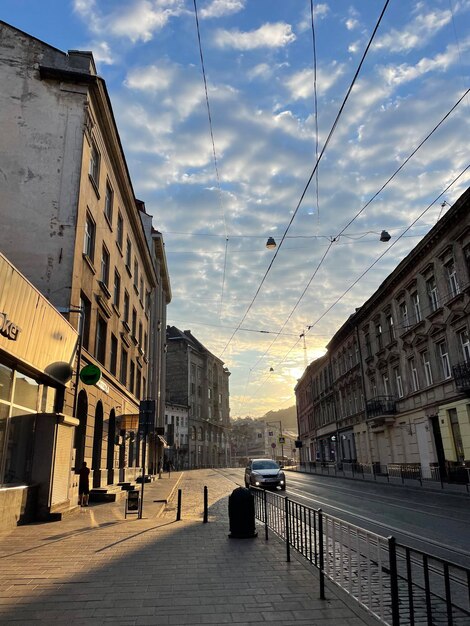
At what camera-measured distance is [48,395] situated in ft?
45.1

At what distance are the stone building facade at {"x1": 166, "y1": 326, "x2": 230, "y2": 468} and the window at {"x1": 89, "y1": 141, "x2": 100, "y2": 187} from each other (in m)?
59.6

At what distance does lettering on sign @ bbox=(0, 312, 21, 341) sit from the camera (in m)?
10.3

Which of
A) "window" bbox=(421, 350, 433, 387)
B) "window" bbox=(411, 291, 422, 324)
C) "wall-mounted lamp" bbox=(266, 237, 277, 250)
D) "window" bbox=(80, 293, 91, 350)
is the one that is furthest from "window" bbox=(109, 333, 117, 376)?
"window" bbox=(411, 291, 422, 324)

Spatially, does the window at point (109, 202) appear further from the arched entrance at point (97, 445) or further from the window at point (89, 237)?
the arched entrance at point (97, 445)

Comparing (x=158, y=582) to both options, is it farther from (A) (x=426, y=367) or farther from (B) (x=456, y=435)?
(A) (x=426, y=367)

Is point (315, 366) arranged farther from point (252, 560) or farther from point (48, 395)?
point (252, 560)

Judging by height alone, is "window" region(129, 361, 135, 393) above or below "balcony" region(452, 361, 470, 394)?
above

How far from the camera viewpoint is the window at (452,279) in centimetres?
2539

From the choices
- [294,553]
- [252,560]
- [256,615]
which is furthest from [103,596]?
[294,553]

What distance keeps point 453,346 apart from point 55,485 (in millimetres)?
20958

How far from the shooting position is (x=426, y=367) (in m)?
29.5

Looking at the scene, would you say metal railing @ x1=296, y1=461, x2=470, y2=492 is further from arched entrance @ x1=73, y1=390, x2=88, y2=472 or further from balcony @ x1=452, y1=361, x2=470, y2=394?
arched entrance @ x1=73, y1=390, x2=88, y2=472

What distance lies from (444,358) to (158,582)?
24.5 metres

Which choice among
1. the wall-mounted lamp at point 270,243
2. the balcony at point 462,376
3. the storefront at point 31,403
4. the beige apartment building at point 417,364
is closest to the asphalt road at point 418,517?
the balcony at point 462,376
